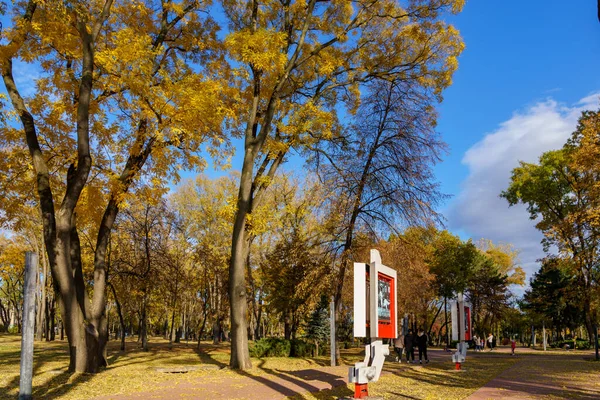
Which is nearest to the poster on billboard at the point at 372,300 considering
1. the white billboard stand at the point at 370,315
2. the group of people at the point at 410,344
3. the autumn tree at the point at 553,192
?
the white billboard stand at the point at 370,315

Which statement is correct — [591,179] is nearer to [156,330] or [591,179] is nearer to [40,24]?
[40,24]

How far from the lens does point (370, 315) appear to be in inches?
356

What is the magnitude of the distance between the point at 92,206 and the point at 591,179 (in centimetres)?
2169

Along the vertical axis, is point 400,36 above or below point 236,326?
above

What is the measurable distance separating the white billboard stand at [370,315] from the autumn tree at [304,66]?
5992mm

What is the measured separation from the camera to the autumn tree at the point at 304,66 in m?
14.9

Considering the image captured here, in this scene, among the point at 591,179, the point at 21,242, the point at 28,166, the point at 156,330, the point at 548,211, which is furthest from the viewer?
the point at 156,330

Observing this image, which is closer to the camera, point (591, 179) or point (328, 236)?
point (328, 236)

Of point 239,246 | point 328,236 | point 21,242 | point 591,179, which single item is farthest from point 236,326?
point 21,242

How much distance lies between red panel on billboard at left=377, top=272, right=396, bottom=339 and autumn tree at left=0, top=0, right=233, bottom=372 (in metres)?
6.48

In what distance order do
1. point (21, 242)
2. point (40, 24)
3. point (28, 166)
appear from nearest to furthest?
1. point (40, 24)
2. point (28, 166)
3. point (21, 242)

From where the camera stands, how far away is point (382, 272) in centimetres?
955

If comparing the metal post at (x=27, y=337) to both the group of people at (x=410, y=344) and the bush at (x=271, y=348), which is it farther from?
the group of people at (x=410, y=344)

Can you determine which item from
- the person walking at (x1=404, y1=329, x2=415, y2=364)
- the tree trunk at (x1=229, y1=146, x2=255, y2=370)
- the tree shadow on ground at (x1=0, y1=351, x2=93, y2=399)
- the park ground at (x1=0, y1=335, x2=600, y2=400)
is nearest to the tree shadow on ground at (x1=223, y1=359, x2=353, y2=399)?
the park ground at (x1=0, y1=335, x2=600, y2=400)
